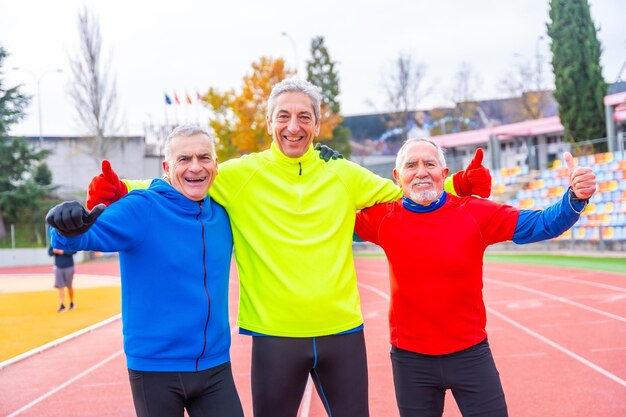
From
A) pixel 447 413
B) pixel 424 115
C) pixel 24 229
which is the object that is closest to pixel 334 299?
pixel 447 413

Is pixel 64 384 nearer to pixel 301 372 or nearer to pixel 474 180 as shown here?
pixel 301 372

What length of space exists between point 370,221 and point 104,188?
1.36 metres

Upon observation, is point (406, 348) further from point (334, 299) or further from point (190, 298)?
point (190, 298)

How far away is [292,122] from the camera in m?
3.22

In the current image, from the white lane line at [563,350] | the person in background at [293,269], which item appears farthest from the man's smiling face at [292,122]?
the white lane line at [563,350]

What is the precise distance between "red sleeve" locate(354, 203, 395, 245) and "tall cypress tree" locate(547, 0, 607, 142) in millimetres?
25125

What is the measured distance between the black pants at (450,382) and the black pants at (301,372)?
0.83ft

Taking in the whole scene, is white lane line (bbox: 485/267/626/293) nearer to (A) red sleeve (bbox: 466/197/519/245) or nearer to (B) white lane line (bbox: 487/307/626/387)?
(B) white lane line (bbox: 487/307/626/387)

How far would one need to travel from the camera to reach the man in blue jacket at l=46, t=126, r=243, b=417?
290 centimetres

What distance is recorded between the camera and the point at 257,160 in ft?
10.9

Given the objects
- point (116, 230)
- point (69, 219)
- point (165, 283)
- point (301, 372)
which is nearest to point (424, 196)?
point (301, 372)

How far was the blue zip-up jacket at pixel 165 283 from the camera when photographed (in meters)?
2.91

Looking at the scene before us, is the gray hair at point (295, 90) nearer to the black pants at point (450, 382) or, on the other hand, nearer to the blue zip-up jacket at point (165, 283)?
the blue zip-up jacket at point (165, 283)

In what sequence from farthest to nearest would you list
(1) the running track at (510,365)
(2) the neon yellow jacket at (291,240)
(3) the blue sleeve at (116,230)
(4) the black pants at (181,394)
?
(1) the running track at (510,365)
(2) the neon yellow jacket at (291,240)
(4) the black pants at (181,394)
(3) the blue sleeve at (116,230)
